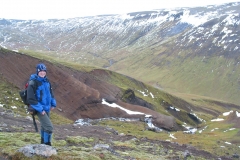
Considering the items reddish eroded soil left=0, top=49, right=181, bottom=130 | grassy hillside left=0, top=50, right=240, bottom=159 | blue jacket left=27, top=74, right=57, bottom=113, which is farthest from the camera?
reddish eroded soil left=0, top=49, right=181, bottom=130

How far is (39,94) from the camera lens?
1327cm

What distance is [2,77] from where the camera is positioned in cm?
4628

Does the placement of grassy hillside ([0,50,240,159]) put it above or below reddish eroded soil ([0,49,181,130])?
below

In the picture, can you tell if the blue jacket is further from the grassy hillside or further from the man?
the grassy hillside

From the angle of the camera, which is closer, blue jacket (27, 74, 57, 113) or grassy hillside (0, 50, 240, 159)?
blue jacket (27, 74, 57, 113)

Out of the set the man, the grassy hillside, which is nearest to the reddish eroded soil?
the grassy hillside

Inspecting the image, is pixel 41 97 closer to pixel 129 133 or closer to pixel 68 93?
pixel 129 133

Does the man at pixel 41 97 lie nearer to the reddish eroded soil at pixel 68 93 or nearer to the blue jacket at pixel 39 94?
the blue jacket at pixel 39 94

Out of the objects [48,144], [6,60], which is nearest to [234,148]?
[48,144]

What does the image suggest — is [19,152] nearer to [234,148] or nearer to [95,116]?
[234,148]

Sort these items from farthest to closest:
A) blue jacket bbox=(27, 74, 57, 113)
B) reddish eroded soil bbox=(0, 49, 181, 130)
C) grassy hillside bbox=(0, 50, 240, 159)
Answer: reddish eroded soil bbox=(0, 49, 181, 130)
grassy hillside bbox=(0, 50, 240, 159)
blue jacket bbox=(27, 74, 57, 113)

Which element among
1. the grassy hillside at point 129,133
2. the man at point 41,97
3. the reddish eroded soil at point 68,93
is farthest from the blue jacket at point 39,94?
the reddish eroded soil at point 68,93

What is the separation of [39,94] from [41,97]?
0.19 meters

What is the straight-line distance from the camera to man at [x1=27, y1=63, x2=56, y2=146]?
1296cm
